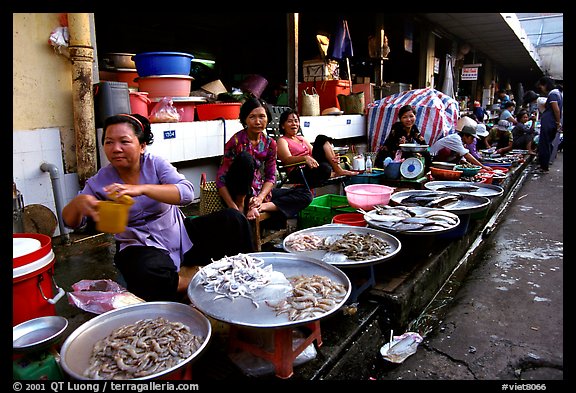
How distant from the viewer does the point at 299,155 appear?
18.0 feet

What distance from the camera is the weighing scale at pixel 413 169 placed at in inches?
217

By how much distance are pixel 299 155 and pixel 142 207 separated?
10.1 ft

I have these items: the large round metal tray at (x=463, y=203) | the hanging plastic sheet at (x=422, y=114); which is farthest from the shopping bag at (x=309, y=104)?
the large round metal tray at (x=463, y=203)

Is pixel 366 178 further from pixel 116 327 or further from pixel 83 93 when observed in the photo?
pixel 116 327

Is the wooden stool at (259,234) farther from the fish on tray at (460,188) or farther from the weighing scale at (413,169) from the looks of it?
the fish on tray at (460,188)

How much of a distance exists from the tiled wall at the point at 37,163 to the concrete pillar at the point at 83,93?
0.74 ft

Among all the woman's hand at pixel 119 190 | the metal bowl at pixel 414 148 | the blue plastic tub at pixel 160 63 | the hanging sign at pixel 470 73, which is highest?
the hanging sign at pixel 470 73

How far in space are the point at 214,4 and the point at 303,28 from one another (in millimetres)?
10142

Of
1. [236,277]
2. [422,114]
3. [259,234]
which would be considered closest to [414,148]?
[259,234]

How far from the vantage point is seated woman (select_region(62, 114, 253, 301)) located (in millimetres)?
2471

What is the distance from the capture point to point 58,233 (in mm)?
4527

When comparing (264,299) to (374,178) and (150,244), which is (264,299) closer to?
(150,244)
